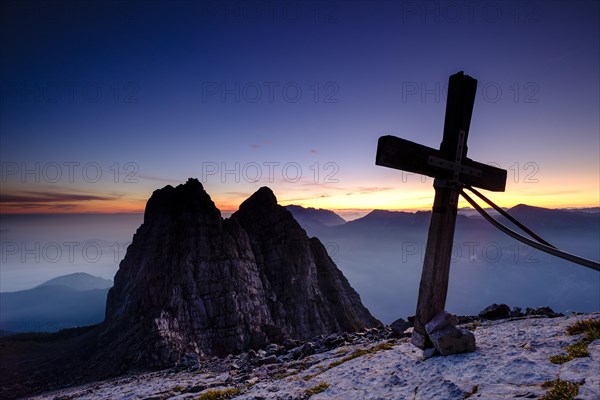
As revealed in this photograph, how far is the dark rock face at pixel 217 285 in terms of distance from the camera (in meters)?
65.8

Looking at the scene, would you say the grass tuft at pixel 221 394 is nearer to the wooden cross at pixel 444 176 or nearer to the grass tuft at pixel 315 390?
the grass tuft at pixel 315 390

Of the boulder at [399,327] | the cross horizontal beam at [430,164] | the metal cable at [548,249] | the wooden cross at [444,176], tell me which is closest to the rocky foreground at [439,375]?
the wooden cross at [444,176]

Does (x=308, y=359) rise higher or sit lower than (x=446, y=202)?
lower

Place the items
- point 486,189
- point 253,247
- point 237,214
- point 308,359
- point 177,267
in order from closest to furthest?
point 486,189, point 308,359, point 177,267, point 253,247, point 237,214

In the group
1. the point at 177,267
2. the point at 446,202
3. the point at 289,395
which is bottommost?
the point at 177,267

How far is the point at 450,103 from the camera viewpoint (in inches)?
363

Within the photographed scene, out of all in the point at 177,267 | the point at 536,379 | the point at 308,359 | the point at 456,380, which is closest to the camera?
the point at 536,379

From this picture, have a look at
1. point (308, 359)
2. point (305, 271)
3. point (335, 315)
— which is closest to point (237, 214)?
point (305, 271)

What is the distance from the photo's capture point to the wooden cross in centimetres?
910

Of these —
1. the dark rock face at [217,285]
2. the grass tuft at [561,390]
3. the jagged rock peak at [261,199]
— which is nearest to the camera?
the grass tuft at [561,390]

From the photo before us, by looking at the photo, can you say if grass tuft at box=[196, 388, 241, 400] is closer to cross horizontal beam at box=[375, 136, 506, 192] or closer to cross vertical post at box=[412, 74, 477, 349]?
cross vertical post at box=[412, 74, 477, 349]

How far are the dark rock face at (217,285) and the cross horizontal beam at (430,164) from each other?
57.4 meters

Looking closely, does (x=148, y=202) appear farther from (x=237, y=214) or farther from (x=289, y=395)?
(x=289, y=395)

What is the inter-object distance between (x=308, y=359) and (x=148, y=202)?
400ft
